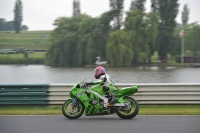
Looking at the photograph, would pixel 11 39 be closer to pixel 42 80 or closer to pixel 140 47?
pixel 42 80

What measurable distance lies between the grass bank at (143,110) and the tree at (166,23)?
20.3 m

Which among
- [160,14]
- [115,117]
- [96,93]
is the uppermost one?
[160,14]

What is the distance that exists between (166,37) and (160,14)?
566cm

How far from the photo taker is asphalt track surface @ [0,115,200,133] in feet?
22.3

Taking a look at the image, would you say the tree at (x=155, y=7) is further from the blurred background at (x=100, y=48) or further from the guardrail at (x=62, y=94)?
the guardrail at (x=62, y=94)

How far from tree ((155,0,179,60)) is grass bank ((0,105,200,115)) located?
66.7 feet

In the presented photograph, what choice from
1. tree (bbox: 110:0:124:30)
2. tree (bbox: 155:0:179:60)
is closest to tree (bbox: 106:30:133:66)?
tree (bbox: 110:0:124:30)

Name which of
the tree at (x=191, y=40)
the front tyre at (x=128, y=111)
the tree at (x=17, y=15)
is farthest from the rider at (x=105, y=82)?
the tree at (x=191, y=40)

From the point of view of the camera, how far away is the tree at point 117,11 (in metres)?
32.3

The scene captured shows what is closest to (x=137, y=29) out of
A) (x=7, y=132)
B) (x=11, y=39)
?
(x=11, y=39)

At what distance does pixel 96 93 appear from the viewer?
829cm

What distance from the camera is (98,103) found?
825cm

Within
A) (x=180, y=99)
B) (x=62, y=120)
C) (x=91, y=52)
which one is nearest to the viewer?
(x=62, y=120)

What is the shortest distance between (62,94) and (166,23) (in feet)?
92.8
